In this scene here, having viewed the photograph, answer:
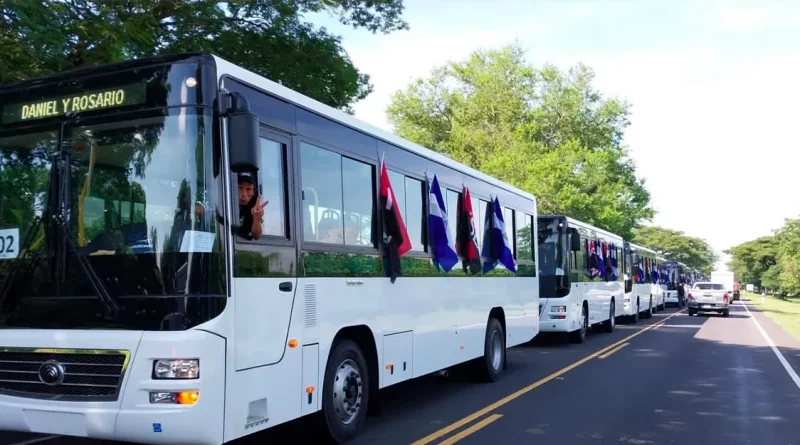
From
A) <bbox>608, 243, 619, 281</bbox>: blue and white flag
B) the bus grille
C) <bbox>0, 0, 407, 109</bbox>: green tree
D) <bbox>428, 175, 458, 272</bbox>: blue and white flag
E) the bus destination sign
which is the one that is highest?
<bbox>0, 0, 407, 109</bbox>: green tree

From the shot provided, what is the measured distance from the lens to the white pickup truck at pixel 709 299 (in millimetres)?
35812

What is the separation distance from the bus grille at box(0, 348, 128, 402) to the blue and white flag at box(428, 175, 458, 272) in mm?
4944

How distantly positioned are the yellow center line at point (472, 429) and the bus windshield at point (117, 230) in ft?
11.0

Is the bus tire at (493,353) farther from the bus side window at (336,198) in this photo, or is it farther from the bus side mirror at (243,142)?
the bus side mirror at (243,142)

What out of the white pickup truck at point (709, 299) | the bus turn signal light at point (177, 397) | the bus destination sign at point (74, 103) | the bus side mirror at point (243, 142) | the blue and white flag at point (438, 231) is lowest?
the white pickup truck at point (709, 299)

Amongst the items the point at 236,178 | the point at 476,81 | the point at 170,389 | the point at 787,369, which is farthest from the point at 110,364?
the point at 476,81

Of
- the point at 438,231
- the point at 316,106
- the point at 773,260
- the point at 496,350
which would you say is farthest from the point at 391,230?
the point at 773,260

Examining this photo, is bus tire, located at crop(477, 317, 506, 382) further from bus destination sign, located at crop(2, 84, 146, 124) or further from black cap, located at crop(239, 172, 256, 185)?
bus destination sign, located at crop(2, 84, 146, 124)

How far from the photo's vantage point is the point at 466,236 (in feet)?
35.8

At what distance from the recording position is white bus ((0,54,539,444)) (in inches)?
207

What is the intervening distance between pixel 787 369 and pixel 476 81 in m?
38.5

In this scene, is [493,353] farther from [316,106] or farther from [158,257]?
[158,257]

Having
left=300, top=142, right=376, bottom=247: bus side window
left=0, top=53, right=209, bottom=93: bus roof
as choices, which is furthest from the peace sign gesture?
left=0, top=53, right=209, bottom=93: bus roof

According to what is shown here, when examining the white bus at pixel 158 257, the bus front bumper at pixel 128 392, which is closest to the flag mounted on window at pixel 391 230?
the white bus at pixel 158 257
